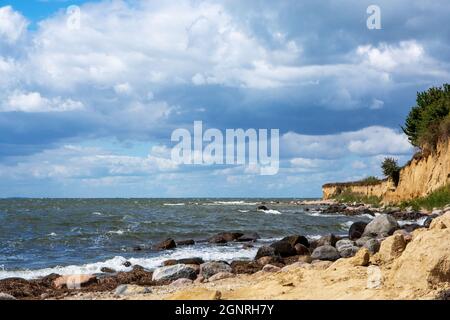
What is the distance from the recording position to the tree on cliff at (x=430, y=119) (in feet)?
157

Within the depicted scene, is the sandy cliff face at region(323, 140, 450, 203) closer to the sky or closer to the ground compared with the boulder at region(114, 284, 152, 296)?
closer to the sky

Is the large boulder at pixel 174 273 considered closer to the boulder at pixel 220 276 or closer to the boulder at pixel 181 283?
the boulder at pixel 220 276

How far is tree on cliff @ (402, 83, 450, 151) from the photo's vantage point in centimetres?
4781

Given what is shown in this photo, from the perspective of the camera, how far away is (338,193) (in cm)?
11888

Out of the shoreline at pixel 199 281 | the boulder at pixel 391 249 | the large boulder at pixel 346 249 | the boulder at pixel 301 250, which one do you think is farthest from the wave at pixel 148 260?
the boulder at pixel 391 249

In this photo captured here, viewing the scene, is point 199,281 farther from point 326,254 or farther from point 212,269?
point 326,254

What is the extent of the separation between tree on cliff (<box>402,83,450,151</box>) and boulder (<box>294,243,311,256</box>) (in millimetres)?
26724

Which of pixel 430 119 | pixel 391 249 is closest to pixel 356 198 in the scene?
pixel 430 119

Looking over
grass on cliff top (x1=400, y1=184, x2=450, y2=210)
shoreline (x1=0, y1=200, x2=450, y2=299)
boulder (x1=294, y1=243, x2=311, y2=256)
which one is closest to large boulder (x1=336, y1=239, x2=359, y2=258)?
shoreline (x1=0, y1=200, x2=450, y2=299)

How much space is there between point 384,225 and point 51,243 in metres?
16.9

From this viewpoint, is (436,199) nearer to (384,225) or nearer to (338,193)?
(384,225)

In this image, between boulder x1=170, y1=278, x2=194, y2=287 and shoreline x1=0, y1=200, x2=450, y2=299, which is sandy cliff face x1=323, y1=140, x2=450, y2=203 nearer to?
shoreline x1=0, y1=200, x2=450, y2=299
